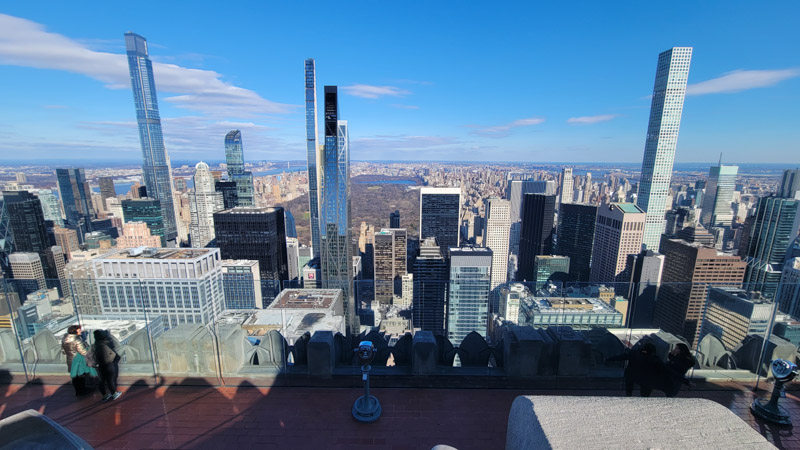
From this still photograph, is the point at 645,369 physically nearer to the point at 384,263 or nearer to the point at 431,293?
the point at 431,293

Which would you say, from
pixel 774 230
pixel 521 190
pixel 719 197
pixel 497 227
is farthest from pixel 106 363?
pixel 719 197

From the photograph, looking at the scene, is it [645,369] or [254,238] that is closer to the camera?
[645,369]

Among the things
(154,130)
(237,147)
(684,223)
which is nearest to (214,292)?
(237,147)

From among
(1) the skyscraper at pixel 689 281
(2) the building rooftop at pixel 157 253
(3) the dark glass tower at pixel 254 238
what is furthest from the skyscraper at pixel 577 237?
(2) the building rooftop at pixel 157 253

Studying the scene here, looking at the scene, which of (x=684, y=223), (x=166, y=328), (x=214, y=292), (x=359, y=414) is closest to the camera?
(x=359, y=414)

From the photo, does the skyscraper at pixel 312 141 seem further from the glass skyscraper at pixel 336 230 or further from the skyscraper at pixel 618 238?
the skyscraper at pixel 618 238

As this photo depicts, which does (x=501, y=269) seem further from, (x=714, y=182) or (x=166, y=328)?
(x=166, y=328)
